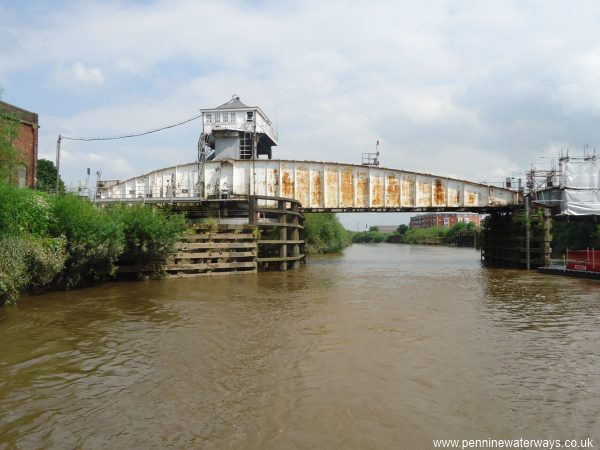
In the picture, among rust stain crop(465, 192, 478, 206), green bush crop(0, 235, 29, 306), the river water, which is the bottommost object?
the river water

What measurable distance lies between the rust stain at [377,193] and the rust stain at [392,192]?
469mm

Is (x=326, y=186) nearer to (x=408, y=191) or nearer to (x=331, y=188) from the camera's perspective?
(x=331, y=188)

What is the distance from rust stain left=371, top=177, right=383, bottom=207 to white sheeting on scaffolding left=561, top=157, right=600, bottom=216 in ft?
39.9

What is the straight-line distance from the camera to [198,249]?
23766 millimetres

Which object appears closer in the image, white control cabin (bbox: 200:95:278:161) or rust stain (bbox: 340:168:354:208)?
rust stain (bbox: 340:168:354:208)

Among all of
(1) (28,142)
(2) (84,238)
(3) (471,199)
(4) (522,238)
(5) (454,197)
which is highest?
(1) (28,142)

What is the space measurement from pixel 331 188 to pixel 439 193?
319 inches

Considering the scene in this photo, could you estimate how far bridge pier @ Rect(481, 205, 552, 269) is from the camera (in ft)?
101

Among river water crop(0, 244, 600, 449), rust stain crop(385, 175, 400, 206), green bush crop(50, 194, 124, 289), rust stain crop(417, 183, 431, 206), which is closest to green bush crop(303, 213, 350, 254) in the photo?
rust stain crop(385, 175, 400, 206)

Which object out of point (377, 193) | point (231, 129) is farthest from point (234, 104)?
point (377, 193)

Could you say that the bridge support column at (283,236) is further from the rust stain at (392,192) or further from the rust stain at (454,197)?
the rust stain at (454,197)

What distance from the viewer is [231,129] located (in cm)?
4275

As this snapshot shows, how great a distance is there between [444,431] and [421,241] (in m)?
123

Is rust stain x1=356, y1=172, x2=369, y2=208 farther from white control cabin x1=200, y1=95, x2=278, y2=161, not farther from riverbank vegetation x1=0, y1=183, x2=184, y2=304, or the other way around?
riverbank vegetation x1=0, y1=183, x2=184, y2=304
